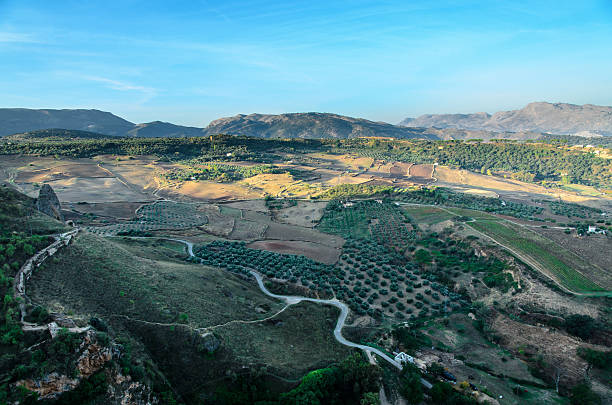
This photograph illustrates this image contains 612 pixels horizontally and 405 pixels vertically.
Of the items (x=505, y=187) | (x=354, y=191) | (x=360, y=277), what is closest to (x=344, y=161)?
(x=354, y=191)

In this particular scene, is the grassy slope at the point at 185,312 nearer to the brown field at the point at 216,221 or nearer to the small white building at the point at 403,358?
the small white building at the point at 403,358

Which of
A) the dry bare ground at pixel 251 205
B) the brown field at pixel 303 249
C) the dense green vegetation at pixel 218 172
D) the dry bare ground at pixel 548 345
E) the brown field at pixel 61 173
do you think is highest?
the brown field at pixel 61 173

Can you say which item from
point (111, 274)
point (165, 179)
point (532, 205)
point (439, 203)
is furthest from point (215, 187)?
point (532, 205)

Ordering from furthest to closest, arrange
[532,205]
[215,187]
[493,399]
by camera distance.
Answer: [215,187], [532,205], [493,399]

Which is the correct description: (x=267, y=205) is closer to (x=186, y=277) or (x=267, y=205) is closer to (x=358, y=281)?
(x=358, y=281)

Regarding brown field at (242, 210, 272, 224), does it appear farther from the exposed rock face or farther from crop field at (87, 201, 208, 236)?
the exposed rock face

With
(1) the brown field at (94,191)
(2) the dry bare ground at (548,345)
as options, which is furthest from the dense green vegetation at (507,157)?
(2) the dry bare ground at (548,345)

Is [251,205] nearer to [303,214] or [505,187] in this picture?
[303,214]
